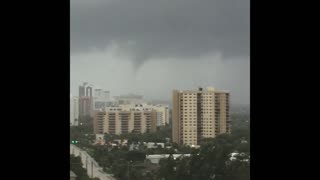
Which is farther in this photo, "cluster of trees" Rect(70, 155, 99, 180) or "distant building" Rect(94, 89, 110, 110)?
"distant building" Rect(94, 89, 110, 110)

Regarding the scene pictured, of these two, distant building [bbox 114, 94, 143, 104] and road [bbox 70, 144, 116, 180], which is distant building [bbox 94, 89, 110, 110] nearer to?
distant building [bbox 114, 94, 143, 104]

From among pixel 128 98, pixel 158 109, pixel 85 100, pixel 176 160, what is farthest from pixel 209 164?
pixel 85 100

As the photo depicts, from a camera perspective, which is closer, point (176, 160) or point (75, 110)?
point (75, 110)

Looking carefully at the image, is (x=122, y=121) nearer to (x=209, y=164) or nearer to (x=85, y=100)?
(x=85, y=100)

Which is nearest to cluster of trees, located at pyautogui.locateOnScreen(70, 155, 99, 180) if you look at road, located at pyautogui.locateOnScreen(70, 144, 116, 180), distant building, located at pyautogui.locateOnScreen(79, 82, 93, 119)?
road, located at pyautogui.locateOnScreen(70, 144, 116, 180)
